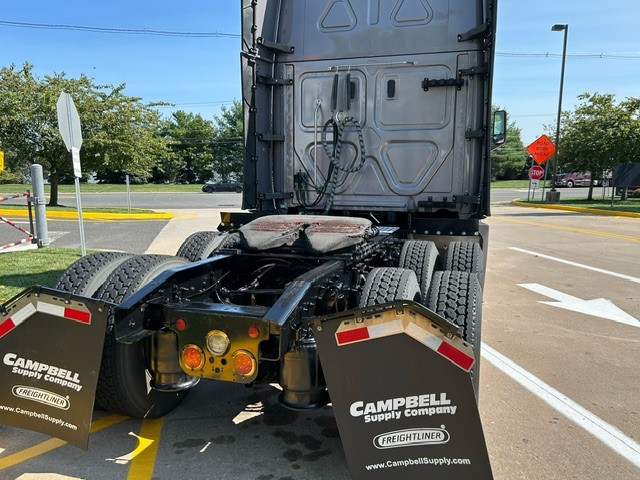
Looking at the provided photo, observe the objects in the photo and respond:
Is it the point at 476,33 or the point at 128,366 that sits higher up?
the point at 476,33

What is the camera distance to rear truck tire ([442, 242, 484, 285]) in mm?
4298

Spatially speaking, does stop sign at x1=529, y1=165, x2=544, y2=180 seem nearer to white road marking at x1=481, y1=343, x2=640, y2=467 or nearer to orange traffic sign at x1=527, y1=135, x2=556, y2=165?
orange traffic sign at x1=527, y1=135, x2=556, y2=165

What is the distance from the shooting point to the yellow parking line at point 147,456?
2.66 m

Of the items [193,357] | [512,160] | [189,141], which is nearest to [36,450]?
[193,357]

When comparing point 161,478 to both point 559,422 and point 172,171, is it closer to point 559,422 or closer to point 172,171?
point 559,422

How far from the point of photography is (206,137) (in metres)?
60.5

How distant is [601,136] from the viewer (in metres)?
22.7

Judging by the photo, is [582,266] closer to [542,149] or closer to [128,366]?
[128,366]

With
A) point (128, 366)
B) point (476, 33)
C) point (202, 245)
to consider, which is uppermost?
point (476, 33)

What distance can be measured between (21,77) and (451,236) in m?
21.6

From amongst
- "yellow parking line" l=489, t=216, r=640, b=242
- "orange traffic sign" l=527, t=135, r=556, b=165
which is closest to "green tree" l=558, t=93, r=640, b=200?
"orange traffic sign" l=527, t=135, r=556, b=165

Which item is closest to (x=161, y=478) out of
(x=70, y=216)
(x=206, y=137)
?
(x=70, y=216)

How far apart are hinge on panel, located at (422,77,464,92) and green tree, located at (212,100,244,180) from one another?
57.3 metres

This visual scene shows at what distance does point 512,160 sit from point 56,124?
60.9 meters
